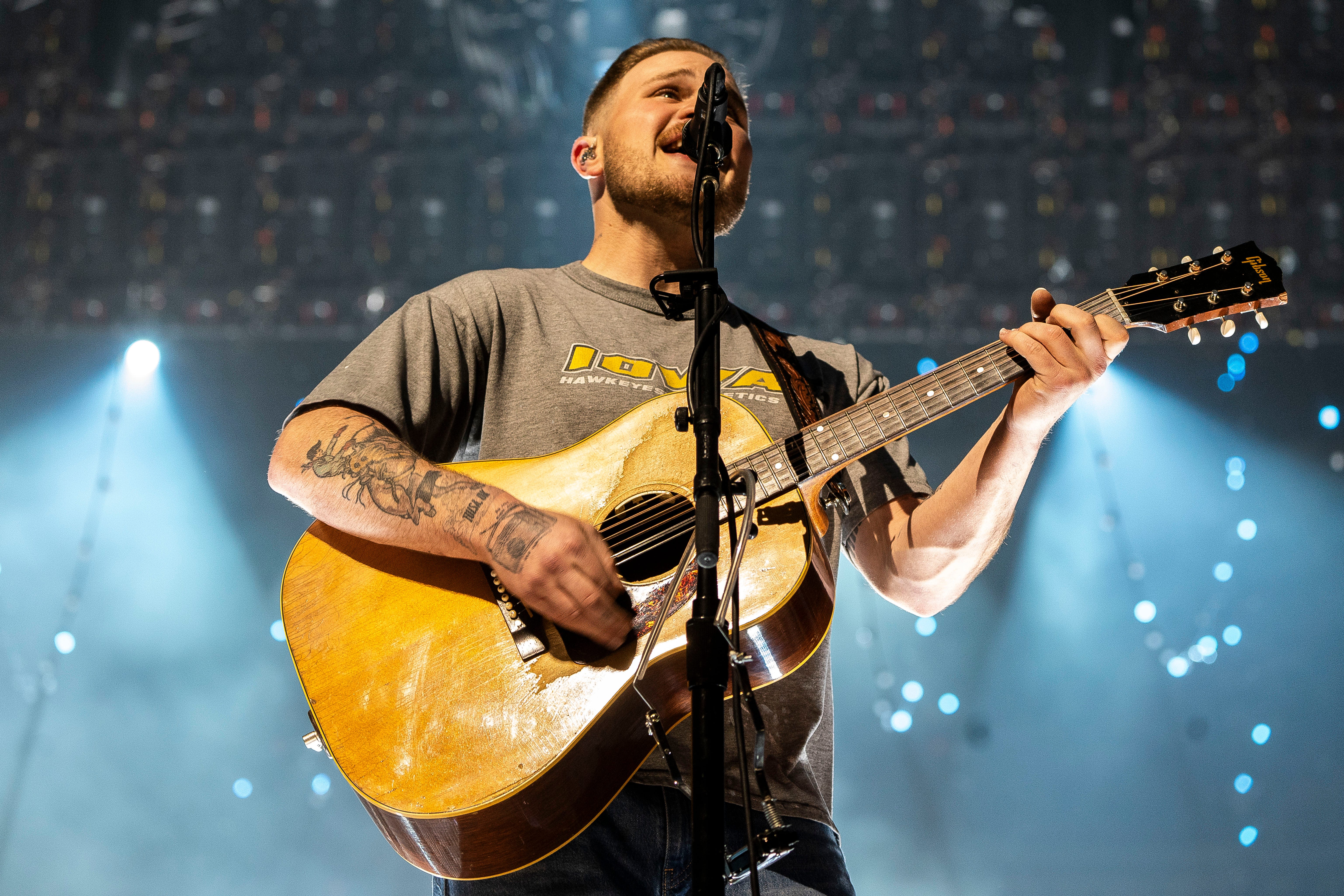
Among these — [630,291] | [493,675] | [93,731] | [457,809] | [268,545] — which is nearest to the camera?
[457,809]

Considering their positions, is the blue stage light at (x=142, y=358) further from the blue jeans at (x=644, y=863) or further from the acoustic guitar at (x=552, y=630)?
the blue jeans at (x=644, y=863)

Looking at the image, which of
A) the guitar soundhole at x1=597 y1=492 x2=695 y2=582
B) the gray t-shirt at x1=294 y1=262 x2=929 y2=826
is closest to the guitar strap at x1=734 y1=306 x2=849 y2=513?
the gray t-shirt at x1=294 y1=262 x2=929 y2=826

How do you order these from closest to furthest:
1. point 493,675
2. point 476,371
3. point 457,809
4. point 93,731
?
point 457,809 < point 493,675 < point 476,371 < point 93,731

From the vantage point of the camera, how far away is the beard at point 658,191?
94.4 inches

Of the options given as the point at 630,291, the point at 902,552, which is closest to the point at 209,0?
the point at 630,291

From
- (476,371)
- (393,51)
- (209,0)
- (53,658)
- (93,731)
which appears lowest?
(93,731)

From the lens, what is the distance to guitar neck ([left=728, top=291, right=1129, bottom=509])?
1895 millimetres

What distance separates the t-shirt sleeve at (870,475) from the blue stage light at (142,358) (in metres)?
6.58

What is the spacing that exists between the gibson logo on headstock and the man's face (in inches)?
48.5

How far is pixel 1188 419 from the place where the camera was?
24.0 feet

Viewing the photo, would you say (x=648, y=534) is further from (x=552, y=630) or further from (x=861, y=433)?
(x=861, y=433)

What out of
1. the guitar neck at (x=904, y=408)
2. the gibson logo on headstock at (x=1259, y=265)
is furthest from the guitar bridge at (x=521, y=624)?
the gibson logo on headstock at (x=1259, y=265)

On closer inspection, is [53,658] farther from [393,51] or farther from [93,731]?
[393,51]

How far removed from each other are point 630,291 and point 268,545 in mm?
5884
